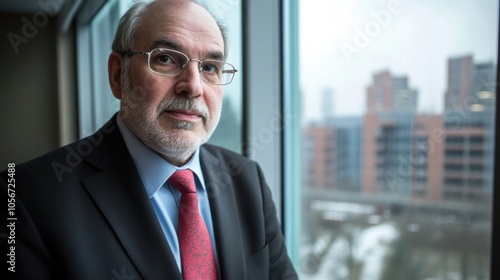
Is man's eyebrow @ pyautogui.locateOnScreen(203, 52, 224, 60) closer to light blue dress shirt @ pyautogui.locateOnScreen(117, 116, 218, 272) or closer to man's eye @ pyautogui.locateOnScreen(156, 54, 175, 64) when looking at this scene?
man's eye @ pyautogui.locateOnScreen(156, 54, 175, 64)

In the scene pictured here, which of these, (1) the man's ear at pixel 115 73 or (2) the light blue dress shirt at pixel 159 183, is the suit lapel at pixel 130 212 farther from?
(1) the man's ear at pixel 115 73

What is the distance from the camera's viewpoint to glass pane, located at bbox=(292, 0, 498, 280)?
1031 millimetres

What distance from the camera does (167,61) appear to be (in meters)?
0.98

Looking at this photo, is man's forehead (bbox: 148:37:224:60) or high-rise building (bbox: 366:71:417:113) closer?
man's forehead (bbox: 148:37:224:60)

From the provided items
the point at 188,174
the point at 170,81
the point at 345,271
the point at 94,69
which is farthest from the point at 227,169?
the point at 94,69

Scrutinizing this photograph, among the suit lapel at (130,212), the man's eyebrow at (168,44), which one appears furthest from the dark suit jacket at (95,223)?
the man's eyebrow at (168,44)

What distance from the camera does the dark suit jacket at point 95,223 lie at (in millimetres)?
831

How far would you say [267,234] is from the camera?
120 cm

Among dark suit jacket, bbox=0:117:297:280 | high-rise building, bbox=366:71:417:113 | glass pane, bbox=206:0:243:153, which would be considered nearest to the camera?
dark suit jacket, bbox=0:117:297:280

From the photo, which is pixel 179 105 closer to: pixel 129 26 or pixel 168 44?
pixel 168 44

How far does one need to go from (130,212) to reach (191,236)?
18cm

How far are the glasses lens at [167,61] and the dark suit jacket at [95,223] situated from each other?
0.73ft

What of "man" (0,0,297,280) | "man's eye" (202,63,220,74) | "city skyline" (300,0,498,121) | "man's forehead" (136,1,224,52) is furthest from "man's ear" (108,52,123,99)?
"city skyline" (300,0,498,121)

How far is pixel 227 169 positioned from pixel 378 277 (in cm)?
72
